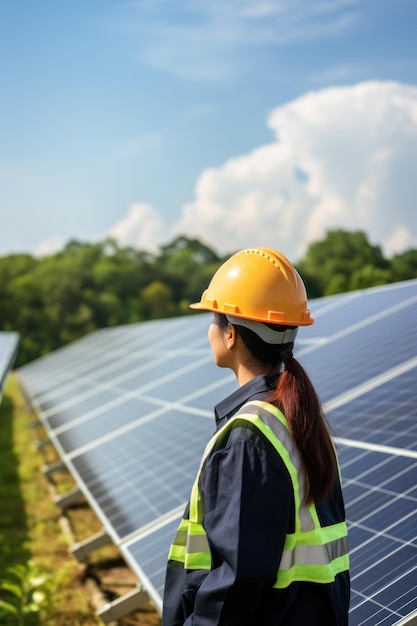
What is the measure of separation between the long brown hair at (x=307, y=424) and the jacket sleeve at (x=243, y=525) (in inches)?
5.6

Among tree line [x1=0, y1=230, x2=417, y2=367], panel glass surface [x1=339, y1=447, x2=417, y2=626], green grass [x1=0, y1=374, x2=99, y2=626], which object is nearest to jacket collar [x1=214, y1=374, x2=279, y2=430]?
panel glass surface [x1=339, y1=447, x2=417, y2=626]

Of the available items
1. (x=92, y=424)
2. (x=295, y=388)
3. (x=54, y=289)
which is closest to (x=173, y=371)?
(x=92, y=424)

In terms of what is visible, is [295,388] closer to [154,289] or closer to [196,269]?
[154,289]

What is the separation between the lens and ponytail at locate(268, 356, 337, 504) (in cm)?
246

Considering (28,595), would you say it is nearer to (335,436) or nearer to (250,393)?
(335,436)

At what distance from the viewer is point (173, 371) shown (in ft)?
38.5

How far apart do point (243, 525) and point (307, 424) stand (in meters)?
0.45

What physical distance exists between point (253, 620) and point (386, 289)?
8445mm

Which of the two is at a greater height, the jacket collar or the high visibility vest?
the jacket collar

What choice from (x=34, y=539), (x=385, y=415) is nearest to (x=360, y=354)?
(x=385, y=415)

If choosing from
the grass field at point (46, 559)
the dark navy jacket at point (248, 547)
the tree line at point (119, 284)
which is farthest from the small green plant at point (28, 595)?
the tree line at point (119, 284)

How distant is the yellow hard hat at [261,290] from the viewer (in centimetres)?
268

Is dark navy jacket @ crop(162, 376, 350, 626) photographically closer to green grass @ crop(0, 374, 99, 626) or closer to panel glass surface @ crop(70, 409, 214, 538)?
panel glass surface @ crop(70, 409, 214, 538)

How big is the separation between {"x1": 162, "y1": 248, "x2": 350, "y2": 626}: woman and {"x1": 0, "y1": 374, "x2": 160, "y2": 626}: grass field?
479 cm
